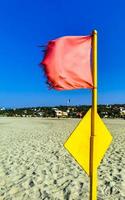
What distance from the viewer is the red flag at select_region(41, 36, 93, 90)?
6.09 metres

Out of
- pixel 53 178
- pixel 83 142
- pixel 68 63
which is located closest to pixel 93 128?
pixel 83 142

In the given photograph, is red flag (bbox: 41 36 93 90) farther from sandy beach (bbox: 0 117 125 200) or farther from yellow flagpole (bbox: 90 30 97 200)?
sandy beach (bbox: 0 117 125 200)

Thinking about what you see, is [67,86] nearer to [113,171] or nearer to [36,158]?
[113,171]

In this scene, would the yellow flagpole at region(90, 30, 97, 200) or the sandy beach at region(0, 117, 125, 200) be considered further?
the sandy beach at region(0, 117, 125, 200)

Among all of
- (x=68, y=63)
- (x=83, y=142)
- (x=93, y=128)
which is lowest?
(x=83, y=142)

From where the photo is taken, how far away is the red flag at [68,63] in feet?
20.0

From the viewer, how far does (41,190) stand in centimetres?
1008

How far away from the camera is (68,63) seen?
6121 millimetres

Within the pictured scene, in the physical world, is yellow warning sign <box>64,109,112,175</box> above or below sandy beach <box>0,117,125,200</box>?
above

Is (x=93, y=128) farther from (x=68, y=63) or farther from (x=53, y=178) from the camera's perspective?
(x=53, y=178)

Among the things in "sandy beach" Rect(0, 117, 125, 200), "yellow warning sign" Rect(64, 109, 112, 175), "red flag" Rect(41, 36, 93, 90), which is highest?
"red flag" Rect(41, 36, 93, 90)

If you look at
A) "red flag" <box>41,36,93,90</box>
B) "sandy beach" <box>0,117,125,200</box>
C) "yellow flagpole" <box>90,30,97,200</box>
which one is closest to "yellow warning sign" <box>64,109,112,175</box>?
"yellow flagpole" <box>90,30,97,200</box>

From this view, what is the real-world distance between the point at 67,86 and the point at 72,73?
0.16 m

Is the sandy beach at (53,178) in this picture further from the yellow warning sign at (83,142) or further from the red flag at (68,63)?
the red flag at (68,63)
